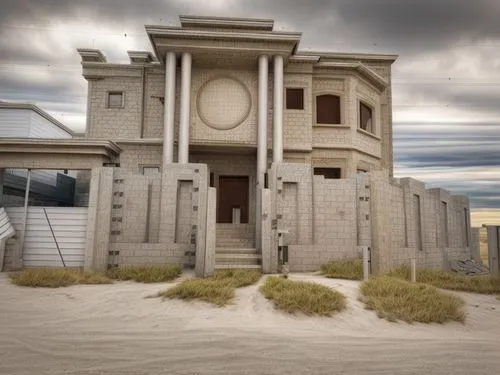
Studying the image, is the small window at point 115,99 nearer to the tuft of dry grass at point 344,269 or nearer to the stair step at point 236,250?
the stair step at point 236,250

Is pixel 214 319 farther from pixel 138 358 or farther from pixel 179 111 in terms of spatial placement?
pixel 179 111

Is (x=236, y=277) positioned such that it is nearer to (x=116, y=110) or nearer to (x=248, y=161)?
(x=248, y=161)

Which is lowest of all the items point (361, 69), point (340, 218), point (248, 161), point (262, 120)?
point (340, 218)

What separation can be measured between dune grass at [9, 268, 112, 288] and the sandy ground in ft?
4.83

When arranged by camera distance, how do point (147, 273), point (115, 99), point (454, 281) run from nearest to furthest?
point (147, 273) < point (454, 281) < point (115, 99)

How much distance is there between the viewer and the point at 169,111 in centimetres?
1631

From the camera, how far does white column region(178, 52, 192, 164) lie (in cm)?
1599

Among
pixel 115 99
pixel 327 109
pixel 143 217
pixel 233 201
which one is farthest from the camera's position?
pixel 327 109

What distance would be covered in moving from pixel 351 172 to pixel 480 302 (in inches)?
374

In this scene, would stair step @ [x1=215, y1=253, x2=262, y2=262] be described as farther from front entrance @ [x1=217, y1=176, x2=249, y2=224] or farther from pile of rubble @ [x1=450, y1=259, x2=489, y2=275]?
pile of rubble @ [x1=450, y1=259, x2=489, y2=275]

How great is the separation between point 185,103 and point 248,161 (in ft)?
14.0

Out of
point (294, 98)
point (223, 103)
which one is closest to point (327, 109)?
point (294, 98)

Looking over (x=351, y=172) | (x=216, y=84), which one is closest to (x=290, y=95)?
(x=216, y=84)

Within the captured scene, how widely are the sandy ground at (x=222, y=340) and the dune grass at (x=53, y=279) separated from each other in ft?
4.83
